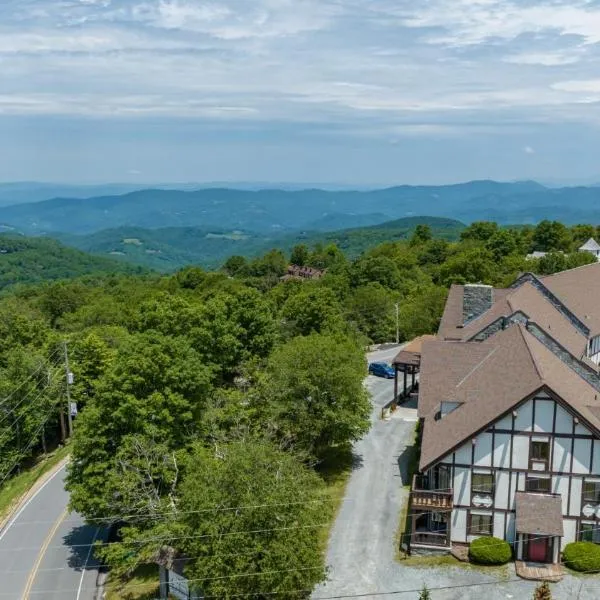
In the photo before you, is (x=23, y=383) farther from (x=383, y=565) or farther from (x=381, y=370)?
(x=383, y=565)

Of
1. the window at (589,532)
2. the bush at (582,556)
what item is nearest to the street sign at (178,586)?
the bush at (582,556)

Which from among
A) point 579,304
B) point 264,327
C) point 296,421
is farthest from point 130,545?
point 579,304

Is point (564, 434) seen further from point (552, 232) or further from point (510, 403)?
point (552, 232)

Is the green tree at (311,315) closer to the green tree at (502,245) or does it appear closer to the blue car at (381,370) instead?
the blue car at (381,370)

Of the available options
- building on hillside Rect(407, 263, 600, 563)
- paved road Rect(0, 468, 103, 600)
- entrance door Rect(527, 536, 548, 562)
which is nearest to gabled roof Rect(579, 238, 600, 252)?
building on hillside Rect(407, 263, 600, 563)

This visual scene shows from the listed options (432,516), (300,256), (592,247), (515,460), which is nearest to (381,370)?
(432,516)

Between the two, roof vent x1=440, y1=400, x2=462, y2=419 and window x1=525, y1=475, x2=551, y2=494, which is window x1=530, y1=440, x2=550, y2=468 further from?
roof vent x1=440, y1=400, x2=462, y2=419
